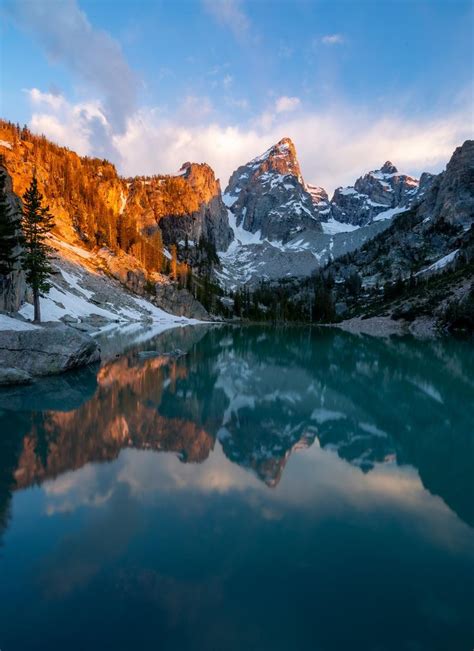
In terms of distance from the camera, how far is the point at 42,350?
21.7 m

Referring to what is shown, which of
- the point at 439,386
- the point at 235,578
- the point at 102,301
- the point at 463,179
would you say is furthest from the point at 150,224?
the point at 235,578

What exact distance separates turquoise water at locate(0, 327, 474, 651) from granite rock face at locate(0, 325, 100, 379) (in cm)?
469

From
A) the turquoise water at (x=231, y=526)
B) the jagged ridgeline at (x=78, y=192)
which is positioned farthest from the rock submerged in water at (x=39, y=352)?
the jagged ridgeline at (x=78, y=192)

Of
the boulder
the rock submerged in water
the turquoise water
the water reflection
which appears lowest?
the turquoise water

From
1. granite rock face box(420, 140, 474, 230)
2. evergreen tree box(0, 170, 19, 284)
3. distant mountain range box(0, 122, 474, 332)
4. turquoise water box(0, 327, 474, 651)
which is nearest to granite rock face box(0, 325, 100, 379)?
turquoise water box(0, 327, 474, 651)

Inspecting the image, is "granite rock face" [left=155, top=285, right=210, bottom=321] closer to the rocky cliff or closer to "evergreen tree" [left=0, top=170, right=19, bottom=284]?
the rocky cliff

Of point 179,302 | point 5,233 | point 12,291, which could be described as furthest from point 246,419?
point 179,302

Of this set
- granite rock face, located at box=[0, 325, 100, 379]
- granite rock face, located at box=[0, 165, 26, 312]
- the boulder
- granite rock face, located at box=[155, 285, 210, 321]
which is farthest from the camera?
granite rock face, located at box=[155, 285, 210, 321]

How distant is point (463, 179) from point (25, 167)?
171m

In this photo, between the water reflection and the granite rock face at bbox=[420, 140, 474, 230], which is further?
the granite rock face at bbox=[420, 140, 474, 230]

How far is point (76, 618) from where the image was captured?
16.7 feet

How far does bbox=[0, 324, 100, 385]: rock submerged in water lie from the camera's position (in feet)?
67.2

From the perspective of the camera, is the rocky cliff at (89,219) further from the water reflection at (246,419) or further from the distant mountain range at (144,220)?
the water reflection at (246,419)

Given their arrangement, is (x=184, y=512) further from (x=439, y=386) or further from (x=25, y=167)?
(x=25, y=167)
